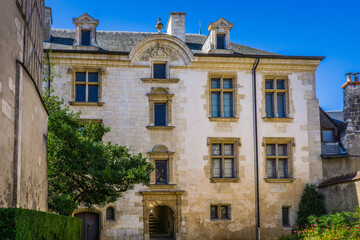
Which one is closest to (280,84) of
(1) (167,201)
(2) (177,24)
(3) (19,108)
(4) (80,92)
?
(2) (177,24)

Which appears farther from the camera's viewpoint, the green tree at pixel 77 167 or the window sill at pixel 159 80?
the window sill at pixel 159 80

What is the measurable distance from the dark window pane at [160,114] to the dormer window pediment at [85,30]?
376 centimetres

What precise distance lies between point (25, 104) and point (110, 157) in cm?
700

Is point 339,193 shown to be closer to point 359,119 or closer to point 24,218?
point 359,119

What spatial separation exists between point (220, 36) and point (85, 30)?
20.2 ft

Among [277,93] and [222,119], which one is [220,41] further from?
[222,119]

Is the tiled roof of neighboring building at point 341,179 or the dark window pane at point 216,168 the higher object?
the dark window pane at point 216,168

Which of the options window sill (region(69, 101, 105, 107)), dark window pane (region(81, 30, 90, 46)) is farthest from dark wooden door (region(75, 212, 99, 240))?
dark window pane (region(81, 30, 90, 46))

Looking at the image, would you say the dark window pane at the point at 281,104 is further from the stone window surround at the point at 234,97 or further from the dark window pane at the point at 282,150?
the stone window surround at the point at 234,97

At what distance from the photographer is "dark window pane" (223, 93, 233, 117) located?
854 inches

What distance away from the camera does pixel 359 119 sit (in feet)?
73.2

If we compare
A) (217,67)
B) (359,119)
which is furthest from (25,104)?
(359,119)

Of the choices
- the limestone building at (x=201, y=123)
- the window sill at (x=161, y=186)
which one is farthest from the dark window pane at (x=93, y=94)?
the window sill at (x=161, y=186)

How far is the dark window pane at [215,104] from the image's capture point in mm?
21625
